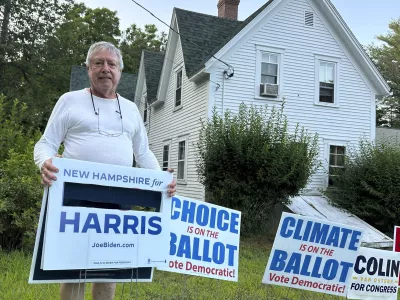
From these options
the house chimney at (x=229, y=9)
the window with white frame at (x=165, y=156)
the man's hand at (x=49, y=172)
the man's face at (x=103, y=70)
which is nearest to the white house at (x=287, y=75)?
the window with white frame at (x=165, y=156)

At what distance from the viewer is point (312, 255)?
4.05 m

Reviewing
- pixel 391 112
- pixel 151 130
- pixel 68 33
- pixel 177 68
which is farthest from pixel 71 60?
pixel 391 112

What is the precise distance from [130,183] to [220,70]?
10.9 m

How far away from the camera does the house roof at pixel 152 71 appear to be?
20562mm

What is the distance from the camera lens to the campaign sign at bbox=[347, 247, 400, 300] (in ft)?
14.4

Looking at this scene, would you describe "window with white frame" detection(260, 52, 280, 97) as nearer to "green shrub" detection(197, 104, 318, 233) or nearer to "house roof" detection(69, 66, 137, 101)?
"green shrub" detection(197, 104, 318, 233)

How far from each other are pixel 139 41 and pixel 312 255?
40.2m

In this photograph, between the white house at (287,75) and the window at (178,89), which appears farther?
the window at (178,89)

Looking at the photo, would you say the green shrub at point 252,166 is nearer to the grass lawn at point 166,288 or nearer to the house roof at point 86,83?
the grass lawn at point 166,288

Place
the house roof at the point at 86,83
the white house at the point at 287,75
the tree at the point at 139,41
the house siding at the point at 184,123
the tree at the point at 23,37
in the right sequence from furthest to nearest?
the tree at the point at 139,41 → the tree at the point at 23,37 → the house roof at the point at 86,83 → the house siding at the point at 184,123 → the white house at the point at 287,75

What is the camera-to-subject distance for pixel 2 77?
90.1ft

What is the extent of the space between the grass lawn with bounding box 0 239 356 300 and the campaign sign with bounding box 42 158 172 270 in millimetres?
1654

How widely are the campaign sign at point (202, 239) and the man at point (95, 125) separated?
105 centimetres

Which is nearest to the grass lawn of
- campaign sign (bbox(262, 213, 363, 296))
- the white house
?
campaign sign (bbox(262, 213, 363, 296))
